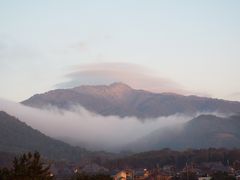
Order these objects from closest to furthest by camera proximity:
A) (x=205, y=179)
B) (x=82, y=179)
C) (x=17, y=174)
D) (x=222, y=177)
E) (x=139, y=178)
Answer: (x=17, y=174)
(x=82, y=179)
(x=222, y=177)
(x=205, y=179)
(x=139, y=178)

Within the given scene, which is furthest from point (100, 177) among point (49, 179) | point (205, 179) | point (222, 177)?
point (205, 179)

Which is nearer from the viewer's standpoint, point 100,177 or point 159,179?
point 100,177

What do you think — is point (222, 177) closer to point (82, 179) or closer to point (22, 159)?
point (82, 179)

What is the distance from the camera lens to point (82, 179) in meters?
74.4

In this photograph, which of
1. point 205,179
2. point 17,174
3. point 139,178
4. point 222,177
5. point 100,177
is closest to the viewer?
point 17,174

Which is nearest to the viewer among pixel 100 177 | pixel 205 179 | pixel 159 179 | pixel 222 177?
pixel 100 177

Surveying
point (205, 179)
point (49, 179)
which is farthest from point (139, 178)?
point (49, 179)

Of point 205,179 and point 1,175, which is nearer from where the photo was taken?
point 1,175

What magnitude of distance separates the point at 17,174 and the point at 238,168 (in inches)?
5528

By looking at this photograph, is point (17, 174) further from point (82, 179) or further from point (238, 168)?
point (238, 168)

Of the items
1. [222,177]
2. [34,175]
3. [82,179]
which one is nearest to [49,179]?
[34,175]

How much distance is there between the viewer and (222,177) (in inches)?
4668

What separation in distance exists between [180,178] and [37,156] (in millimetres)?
90261

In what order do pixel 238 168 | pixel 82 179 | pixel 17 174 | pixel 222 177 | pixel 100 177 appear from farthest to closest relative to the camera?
pixel 238 168 < pixel 222 177 < pixel 100 177 < pixel 82 179 < pixel 17 174
